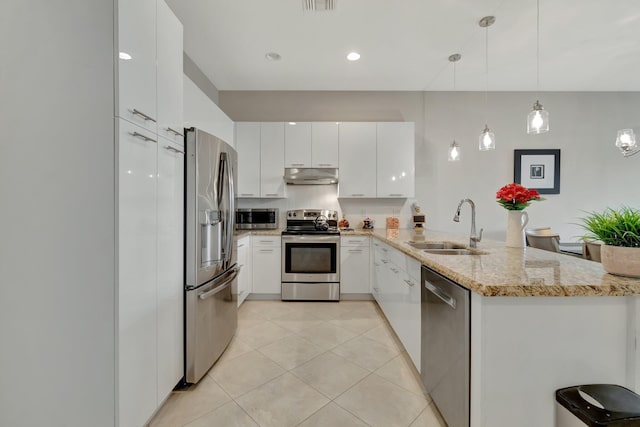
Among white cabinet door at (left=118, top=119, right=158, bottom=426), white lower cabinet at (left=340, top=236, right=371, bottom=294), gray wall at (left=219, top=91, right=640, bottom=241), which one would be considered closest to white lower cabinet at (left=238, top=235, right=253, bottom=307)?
white lower cabinet at (left=340, top=236, right=371, bottom=294)

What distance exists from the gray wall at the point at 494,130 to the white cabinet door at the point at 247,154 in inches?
15.6

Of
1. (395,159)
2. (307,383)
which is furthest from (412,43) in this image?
(307,383)

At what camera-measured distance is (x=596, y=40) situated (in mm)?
2584

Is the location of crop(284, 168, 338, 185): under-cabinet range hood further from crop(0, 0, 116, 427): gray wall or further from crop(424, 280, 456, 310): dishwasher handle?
crop(0, 0, 116, 427): gray wall

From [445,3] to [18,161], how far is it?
9.46ft

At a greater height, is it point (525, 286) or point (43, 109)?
point (43, 109)

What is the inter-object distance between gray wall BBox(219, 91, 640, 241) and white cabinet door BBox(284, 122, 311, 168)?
15.4 inches

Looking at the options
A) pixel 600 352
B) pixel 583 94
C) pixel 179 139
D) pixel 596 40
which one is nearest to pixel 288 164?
pixel 179 139

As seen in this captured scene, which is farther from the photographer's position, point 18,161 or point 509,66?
point 509,66

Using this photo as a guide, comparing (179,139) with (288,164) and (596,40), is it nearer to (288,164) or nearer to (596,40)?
(288,164)

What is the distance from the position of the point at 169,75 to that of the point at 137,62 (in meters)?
0.31

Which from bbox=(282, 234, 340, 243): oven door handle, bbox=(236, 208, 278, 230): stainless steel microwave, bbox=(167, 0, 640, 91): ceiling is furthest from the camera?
bbox=(236, 208, 278, 230): stainless steel microwave

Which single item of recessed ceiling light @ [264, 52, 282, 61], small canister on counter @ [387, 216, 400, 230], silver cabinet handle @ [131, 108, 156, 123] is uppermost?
recessed ceiling light @ [264, 52, 282, 61]

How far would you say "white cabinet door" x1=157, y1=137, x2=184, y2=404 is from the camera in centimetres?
146
